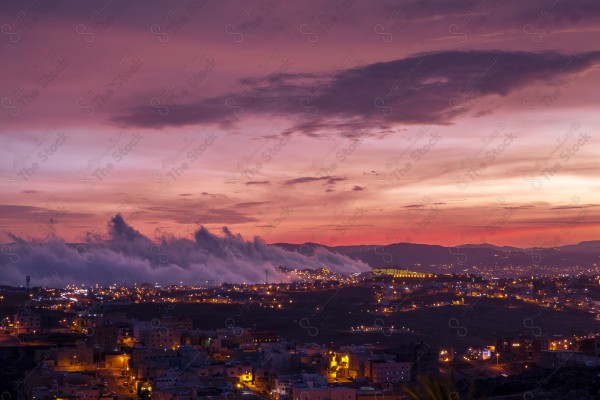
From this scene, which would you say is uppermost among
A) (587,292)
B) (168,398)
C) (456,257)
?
(456,257)

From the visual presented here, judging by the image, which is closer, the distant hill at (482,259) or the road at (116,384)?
the road at (116,384)

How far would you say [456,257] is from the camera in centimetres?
16688

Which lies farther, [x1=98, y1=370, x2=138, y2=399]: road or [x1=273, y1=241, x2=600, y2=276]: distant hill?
[x1=273, y1=241, x2=600, y2=276]: distant hill

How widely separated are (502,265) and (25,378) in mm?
114919

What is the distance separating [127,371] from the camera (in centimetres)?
3052

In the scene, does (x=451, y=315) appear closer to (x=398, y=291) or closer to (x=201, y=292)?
(x=398, y=291)

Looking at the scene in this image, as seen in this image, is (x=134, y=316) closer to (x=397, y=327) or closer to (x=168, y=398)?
(x=397, y=327)

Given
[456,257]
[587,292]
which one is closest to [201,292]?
[587,292]

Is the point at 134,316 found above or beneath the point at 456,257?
beneath

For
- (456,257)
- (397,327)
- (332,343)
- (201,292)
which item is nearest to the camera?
(332,343)

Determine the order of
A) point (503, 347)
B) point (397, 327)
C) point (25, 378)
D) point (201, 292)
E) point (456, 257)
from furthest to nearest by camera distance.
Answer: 1. point (456, 257)
2. point (201, 292)
3. point (397, 327)
4. point (503, 347)
5. point (25, 378)

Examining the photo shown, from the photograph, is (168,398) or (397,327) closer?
(168,398)

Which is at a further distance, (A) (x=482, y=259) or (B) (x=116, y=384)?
(A) (x=482, y=259)

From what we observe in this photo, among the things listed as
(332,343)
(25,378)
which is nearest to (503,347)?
(332,343)
